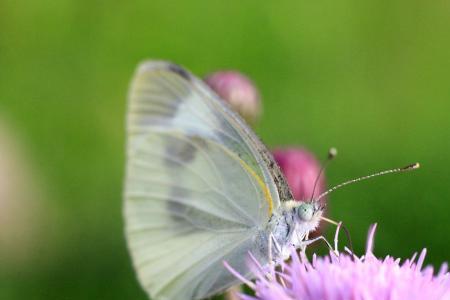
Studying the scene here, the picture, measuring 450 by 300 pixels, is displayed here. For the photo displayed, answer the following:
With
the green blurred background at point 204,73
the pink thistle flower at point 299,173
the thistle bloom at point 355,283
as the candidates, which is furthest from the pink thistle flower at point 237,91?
the green blurred background at point 204,73

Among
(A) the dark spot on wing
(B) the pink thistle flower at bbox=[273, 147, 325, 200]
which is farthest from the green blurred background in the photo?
(A) the dark spot on wing

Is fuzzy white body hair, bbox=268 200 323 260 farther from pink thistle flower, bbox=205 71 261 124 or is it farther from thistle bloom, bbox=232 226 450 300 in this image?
pink thistle flower, bbox=205 71 261 124

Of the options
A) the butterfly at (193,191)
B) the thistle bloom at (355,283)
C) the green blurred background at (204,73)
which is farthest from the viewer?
the green blurred background at (204,73)

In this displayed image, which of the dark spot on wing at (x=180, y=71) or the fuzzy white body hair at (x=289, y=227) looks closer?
the fuzzy white body hair at (x=289, y=227)

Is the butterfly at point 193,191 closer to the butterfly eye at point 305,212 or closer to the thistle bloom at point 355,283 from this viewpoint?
the butterfly eye at point 305,212

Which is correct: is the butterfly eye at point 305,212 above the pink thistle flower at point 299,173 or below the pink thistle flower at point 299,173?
below

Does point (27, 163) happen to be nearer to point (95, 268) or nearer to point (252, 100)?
point (95, 268)

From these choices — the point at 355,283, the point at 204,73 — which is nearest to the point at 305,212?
the point at 355,283
